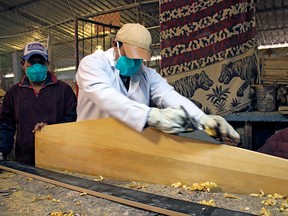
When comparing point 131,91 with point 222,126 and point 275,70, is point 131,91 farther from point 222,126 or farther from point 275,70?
point 275,70

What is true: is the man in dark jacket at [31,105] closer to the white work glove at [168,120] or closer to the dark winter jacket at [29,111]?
the dark winter jacket at [29,111]

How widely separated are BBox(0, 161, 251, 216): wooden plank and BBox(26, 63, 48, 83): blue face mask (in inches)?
37.5

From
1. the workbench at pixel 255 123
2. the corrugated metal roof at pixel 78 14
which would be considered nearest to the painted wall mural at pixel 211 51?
the workbench at pixel 255 123

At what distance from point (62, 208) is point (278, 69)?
2552 mm

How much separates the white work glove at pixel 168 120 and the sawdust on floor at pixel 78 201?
0.28 metres

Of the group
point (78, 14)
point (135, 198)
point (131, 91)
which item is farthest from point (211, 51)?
point (78, 14)

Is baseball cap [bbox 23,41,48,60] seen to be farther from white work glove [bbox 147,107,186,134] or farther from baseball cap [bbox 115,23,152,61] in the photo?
white work glove [bbox 147,107,186,134]

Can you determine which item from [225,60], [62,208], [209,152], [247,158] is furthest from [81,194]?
[225,60]

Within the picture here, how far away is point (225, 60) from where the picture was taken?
3.08 metres

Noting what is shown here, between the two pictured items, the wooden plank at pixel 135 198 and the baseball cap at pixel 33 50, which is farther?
the baseball cap at pixel 33 50

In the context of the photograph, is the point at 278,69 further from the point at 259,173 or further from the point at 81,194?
the point at 81,194

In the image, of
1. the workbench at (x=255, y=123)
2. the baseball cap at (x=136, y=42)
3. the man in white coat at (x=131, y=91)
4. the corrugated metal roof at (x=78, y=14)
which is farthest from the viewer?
the corrugated metal roof at (x=78, y=14)

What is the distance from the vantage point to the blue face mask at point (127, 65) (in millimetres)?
1738

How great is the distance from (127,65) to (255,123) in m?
1.83
